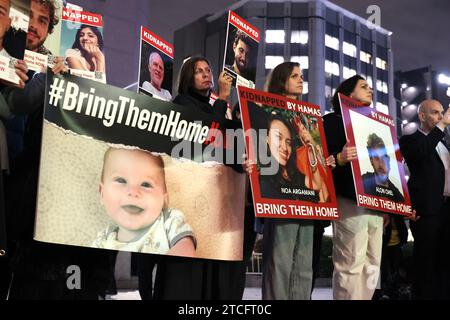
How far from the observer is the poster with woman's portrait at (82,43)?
14.1 feet

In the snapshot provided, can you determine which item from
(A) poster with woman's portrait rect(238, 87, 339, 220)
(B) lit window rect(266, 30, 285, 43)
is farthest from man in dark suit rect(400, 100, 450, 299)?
(B) lit window rect(266, 30, 285, 43)

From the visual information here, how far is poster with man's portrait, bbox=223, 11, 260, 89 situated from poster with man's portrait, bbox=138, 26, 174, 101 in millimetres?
750

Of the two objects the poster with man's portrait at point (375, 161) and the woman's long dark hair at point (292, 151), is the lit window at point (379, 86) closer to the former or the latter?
the poster with man's portrait at point (375, 161)

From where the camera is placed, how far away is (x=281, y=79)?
3619 millimetres

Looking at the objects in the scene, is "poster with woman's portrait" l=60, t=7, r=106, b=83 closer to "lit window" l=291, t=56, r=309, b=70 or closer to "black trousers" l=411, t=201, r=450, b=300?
"black trousers" l=411, t=201, r=450, b=300

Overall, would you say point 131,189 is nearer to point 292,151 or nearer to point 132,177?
point 132,177

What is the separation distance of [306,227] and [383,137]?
108cm

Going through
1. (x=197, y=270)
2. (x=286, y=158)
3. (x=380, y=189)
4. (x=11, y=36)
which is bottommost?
(x=197, y=270)

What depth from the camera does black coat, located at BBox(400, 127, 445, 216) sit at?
418 centimetres

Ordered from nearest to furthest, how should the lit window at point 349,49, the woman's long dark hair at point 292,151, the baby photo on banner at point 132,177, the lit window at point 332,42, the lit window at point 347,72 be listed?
the baby photo on banner at point 132,177, the woman's long dark hair at point 292,151, the lit window at point 332,42, the lit window at point 347,72, the lit window at point 349,49

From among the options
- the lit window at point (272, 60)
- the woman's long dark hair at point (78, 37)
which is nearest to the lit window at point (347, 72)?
the lit window at point (272, 60)

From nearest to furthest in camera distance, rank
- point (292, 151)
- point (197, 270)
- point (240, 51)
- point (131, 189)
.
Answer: point (131, 189) < point (197, 270) < point (292, 151) < point (240, 51)

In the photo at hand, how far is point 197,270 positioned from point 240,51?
2.80 m

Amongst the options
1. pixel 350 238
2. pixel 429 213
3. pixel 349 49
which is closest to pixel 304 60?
pixel 349 49
